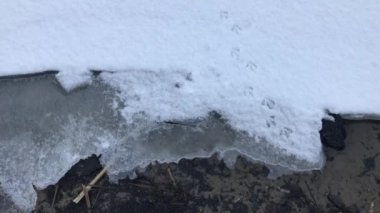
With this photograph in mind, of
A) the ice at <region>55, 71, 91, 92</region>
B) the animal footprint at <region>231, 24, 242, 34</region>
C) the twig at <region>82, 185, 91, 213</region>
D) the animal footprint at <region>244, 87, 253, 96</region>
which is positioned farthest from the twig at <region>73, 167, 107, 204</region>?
the animal footprint at <region>231, 24, 242, 34</region>

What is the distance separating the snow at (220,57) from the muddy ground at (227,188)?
0.05m

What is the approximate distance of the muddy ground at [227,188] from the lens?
4.54 ft

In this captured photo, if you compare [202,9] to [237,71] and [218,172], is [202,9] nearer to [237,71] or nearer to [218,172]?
[237,71]

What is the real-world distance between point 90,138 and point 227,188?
0.45 meters

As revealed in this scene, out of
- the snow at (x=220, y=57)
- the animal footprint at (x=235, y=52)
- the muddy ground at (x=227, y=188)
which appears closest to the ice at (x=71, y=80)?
the snow at (x=220, y=57)

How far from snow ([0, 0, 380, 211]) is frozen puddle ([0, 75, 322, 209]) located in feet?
0.05

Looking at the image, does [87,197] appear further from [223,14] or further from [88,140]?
[223,14]

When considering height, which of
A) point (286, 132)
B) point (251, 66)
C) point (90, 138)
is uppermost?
point (251, 66)

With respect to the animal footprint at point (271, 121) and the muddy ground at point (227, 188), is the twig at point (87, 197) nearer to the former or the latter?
the muddy ground at point (227, 188)

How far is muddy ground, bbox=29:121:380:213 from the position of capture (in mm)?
1383

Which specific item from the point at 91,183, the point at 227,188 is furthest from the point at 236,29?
the point at 91,183

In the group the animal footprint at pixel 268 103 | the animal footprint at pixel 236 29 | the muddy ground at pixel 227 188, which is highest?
the animal footprint at pixel 236 29

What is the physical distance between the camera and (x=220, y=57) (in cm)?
149

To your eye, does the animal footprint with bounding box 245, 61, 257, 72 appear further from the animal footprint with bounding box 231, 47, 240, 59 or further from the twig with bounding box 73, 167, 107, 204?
the twig with bounding box 73, 167, 107, 204
